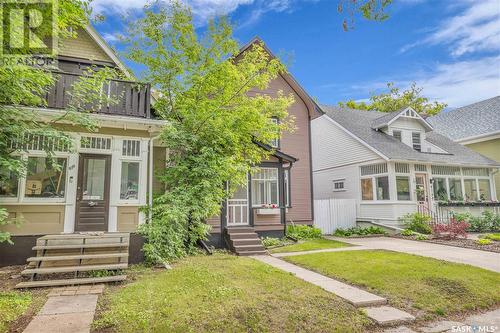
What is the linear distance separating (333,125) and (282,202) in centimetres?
822

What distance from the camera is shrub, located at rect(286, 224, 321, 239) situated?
12829 mm

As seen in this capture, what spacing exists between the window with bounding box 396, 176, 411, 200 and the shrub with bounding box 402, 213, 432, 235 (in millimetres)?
994

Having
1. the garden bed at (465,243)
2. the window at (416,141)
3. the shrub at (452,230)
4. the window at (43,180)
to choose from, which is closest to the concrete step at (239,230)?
the window at (43,180)

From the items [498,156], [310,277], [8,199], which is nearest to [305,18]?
[310,277]

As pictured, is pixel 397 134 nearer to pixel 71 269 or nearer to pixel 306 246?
pixel 306 246

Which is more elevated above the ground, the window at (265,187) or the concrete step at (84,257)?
the window at (265,187)

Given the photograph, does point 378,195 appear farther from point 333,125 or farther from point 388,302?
point 388,302

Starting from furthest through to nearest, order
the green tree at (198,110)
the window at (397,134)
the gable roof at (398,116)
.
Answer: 1. the window at (397,134)
2. the gable roof at (398,116)
3. the green tree at (198,110)

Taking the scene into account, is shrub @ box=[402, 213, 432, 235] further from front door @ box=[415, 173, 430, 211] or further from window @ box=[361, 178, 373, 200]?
window @ box=[361, 178, 373, 200]

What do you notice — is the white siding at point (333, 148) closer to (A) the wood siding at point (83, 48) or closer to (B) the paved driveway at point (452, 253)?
(B) the paved driveway at point (452, 253)

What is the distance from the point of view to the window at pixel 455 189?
16.7 m

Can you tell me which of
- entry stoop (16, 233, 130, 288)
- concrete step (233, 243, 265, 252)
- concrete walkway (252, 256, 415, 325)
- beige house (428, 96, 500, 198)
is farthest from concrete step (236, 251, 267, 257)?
beige house (428, 96, 500, 198)

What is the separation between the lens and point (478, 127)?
20.8 metres

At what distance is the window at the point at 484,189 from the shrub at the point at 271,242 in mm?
13971
